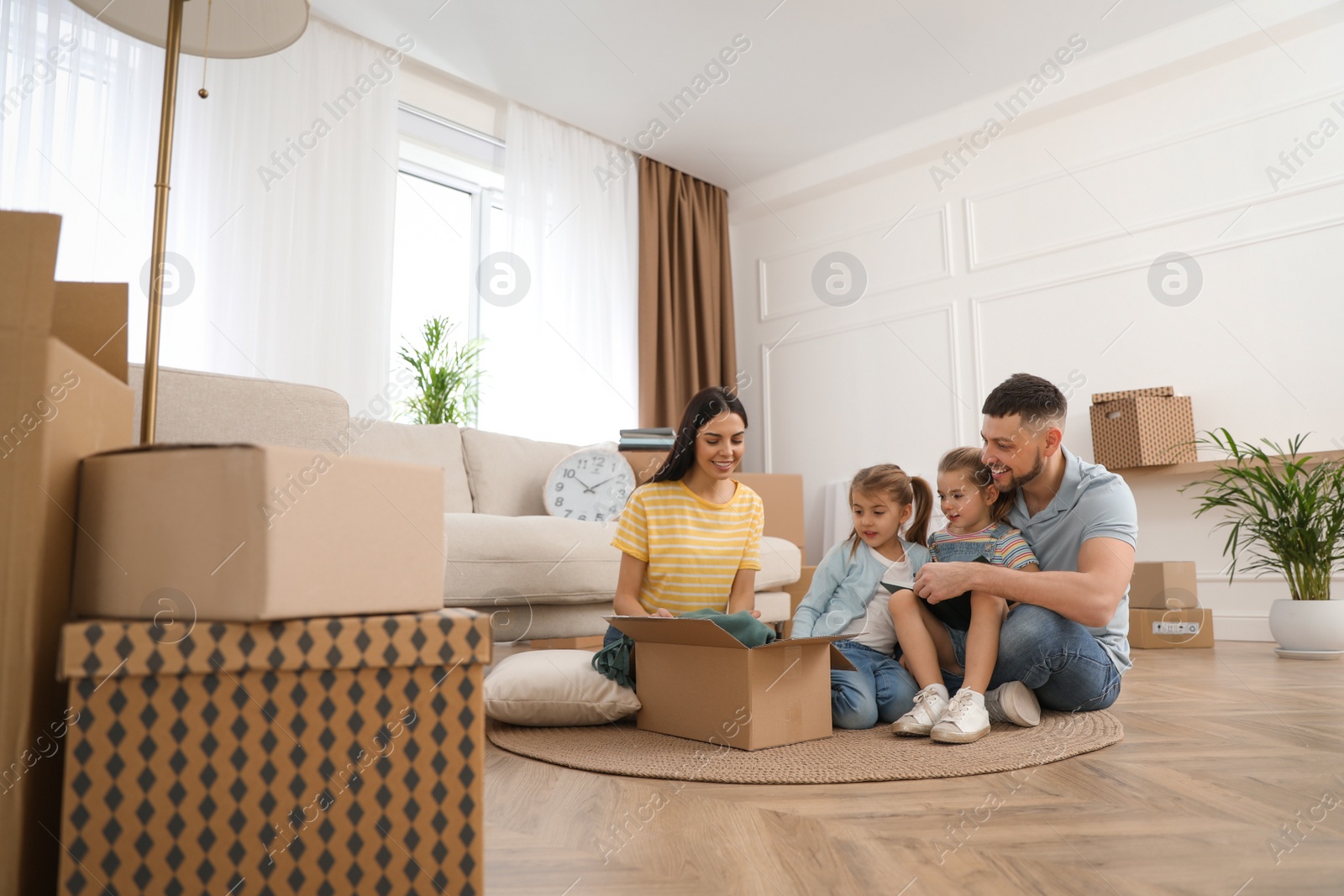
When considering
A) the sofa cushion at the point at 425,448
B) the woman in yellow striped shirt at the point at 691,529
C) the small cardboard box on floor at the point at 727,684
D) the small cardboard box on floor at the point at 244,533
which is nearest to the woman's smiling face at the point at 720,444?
the woman in yellow striped shirt at the point at 691,529

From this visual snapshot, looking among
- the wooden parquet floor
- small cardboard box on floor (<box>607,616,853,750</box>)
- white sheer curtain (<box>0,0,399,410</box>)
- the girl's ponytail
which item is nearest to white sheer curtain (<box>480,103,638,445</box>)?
white sheer curtain (<box>0,0,399,410</box>)

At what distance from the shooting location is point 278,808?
651 mm

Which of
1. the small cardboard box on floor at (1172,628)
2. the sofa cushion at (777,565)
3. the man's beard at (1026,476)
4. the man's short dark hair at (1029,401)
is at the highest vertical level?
the man's short dark hair at (1029,401)

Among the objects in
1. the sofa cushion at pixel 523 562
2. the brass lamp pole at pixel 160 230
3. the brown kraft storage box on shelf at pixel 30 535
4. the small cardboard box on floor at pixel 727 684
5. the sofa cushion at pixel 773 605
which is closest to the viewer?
the brown kraft storage box on shelf at pixel 30 535

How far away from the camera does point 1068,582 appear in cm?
156

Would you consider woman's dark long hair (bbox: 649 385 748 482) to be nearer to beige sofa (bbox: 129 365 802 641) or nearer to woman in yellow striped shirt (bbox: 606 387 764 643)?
woman in yellow striped shirt (bbox: 606 387 764 643)

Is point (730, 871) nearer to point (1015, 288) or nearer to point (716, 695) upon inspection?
point (716, 695)

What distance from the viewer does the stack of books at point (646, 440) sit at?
3.45 metres

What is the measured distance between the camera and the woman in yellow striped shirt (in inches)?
72.6

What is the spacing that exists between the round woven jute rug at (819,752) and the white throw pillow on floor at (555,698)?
0.08 ft

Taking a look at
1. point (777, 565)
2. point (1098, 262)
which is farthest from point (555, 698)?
Answer: point (1098, 262)

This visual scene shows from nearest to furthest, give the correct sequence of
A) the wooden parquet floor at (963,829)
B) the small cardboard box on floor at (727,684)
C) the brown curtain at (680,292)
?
the wooden parquet floor at (963,829)
the small cardboard box on floor at (727,684)
the brown curtain at (680,292)

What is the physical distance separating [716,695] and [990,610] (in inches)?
21.4

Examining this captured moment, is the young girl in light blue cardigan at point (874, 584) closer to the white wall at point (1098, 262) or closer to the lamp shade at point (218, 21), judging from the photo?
the lamp shade at point (218, 21)
